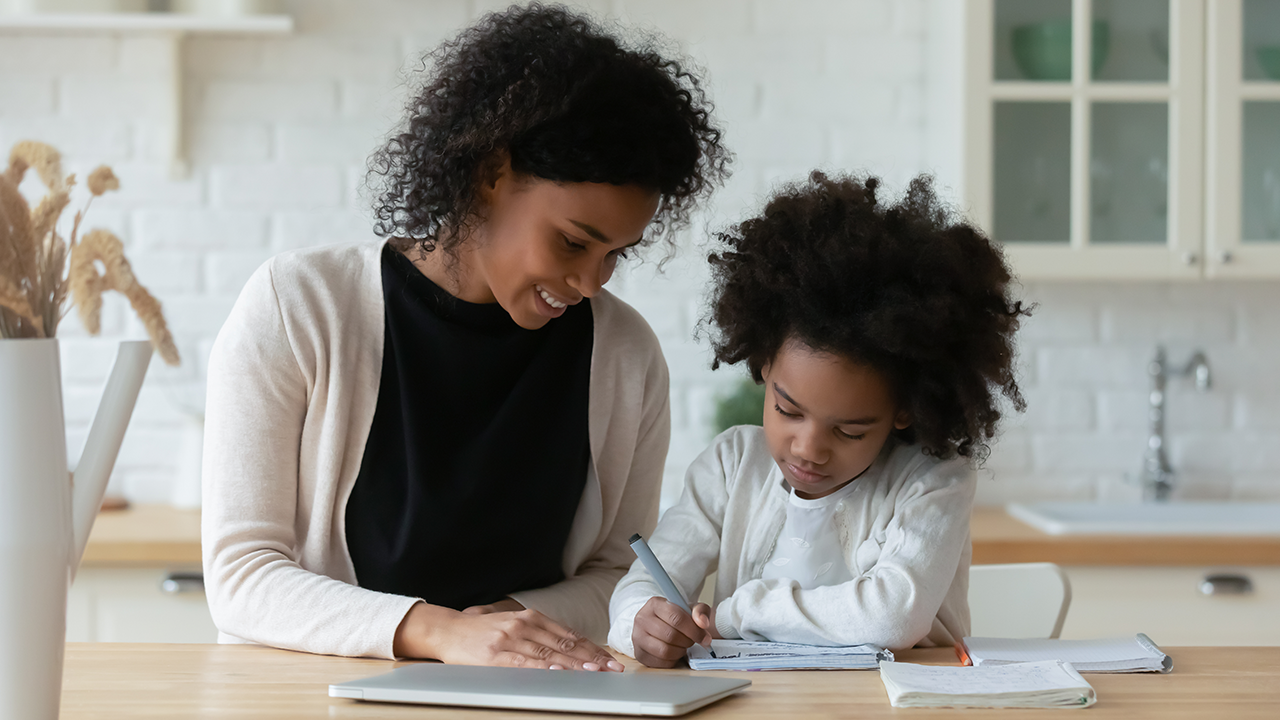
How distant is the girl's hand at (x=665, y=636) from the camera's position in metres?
1.02

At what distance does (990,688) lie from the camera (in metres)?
0.87

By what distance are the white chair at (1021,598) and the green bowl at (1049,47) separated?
4.55 ft

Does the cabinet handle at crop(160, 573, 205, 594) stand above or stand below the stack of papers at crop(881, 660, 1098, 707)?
below

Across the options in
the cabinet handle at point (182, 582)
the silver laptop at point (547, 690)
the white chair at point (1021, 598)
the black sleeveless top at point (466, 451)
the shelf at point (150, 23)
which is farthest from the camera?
the shelf at point (150, 23)

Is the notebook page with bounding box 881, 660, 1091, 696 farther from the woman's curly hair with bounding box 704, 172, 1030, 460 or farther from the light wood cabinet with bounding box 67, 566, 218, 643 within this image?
the light wood cabinet with bounding box 67, 566, 218, 643

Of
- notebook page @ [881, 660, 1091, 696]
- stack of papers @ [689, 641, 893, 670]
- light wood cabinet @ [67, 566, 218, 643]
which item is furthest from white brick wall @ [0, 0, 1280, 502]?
notebook page @ [881, 660, 1091, 696]

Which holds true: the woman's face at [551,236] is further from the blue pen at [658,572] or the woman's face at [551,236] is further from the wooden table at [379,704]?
the wooden table at [379,704]

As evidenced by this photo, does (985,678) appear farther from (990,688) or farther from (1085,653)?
(1085,653)

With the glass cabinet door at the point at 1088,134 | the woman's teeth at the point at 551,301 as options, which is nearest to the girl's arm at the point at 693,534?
the woman's teeth at the point at 551,301

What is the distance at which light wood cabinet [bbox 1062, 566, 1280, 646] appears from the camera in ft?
7.13

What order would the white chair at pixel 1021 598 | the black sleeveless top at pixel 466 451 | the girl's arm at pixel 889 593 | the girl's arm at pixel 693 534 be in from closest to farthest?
the girl's arm at pixel 889 593 → the girl's arm at pixel 693 534 → the black sleeveless top at pixel 466 451 → the white chair at pixel 1021 598

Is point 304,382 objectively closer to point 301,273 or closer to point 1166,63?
point 301,273

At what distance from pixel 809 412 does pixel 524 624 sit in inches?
14.7

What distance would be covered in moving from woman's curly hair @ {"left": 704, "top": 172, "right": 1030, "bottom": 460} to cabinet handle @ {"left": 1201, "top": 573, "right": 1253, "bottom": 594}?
3.89ft
